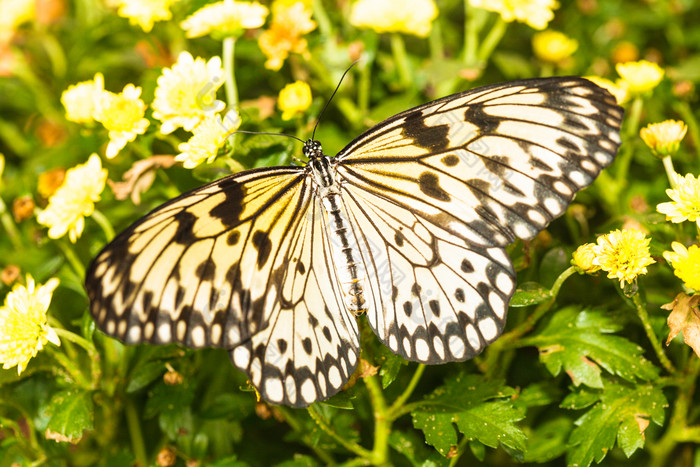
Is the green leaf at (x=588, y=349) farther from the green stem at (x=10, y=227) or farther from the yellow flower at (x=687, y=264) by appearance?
the green stem at (x=10, y=227)

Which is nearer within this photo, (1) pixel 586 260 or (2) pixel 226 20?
(1) pixel 586 260

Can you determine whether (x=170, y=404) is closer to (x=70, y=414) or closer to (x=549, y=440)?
(x=70, y=414)

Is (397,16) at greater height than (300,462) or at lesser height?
greater

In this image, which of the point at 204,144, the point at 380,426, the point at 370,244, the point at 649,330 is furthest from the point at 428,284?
the point at 204,144

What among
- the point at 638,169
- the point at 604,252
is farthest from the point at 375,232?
the point at 638,169

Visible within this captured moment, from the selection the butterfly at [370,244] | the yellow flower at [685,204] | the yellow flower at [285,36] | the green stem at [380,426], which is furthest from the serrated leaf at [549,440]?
the yellow flower at [285,36]
